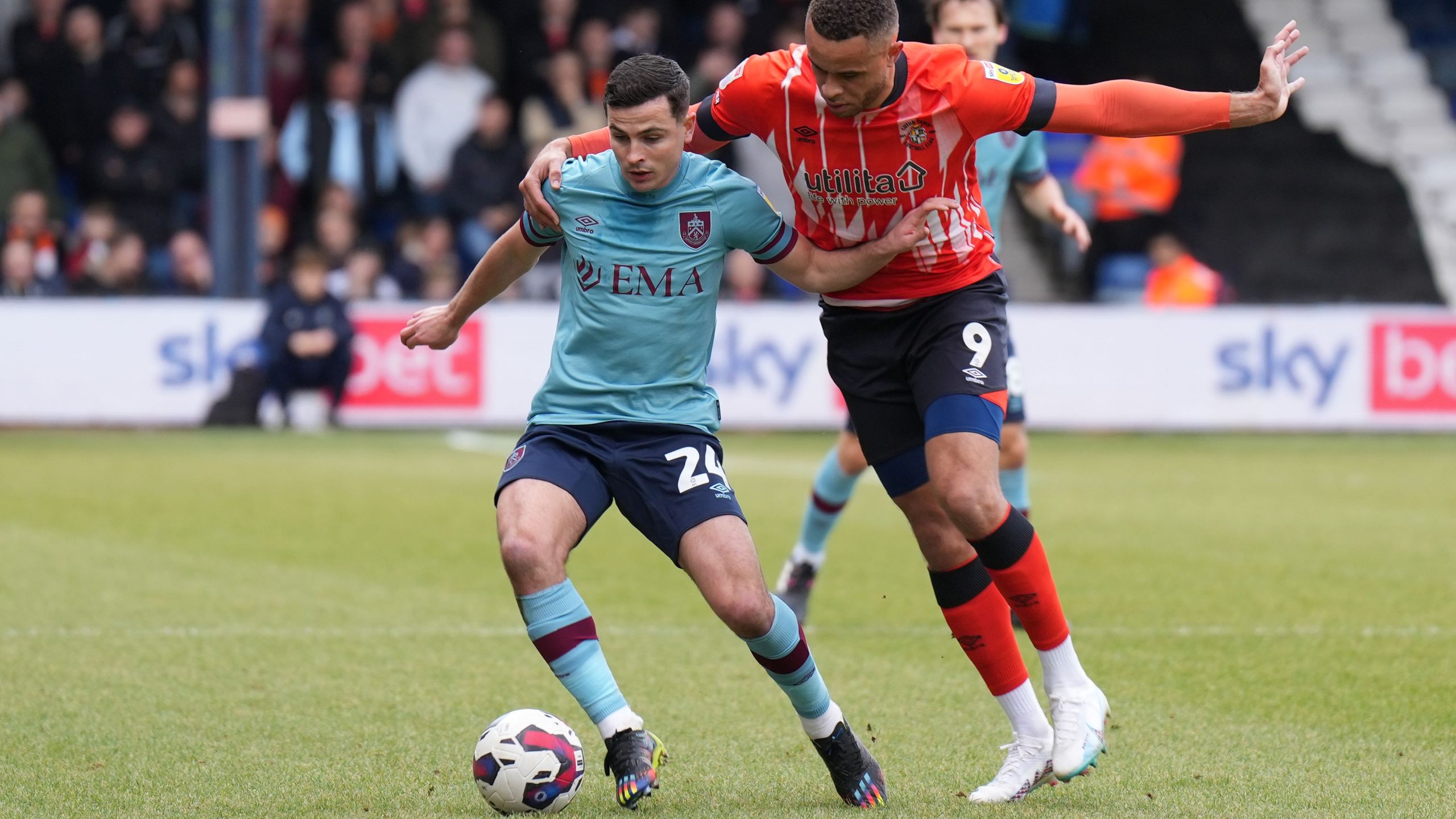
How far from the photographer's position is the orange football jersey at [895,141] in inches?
187

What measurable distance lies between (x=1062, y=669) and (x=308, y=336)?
11.2 meters

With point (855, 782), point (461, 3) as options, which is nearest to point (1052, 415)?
point (461, 3)

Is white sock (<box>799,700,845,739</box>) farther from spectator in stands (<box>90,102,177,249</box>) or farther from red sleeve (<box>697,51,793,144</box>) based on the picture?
spectator in stands (<box>90,102,177,249</box>)

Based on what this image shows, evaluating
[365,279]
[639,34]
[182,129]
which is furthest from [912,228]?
[182,129]

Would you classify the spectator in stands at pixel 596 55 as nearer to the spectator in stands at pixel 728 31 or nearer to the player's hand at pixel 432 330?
the spectator in stands at pixel 728 31

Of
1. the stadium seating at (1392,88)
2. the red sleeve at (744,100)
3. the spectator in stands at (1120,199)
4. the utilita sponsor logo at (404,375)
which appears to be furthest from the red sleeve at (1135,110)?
the stadium seating at (1392,88)

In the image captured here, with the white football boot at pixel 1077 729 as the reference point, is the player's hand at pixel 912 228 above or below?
above

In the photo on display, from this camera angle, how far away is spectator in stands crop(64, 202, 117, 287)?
16.8 meters

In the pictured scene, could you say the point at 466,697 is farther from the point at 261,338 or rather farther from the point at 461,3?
the point at 461,3

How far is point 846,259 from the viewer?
4855 mm

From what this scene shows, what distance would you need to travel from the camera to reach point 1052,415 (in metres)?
15.8

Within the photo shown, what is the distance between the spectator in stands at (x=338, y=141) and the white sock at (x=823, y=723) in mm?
14004

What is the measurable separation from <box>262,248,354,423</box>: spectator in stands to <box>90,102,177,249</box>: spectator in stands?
130 inches

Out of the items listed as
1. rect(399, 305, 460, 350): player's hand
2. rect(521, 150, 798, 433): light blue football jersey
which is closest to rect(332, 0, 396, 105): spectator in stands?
rect(399, 305, 460, 350): player's hand
